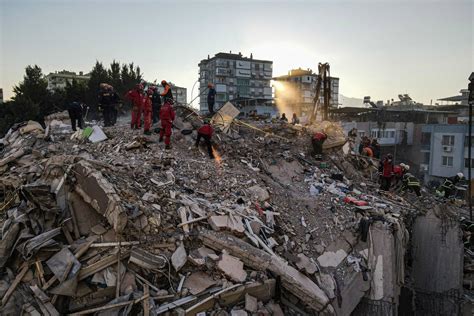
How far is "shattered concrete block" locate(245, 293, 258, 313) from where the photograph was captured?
15.7 ft

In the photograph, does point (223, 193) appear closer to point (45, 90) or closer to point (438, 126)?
point (45, 90)

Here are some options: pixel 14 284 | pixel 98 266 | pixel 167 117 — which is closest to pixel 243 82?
pixel 167 117

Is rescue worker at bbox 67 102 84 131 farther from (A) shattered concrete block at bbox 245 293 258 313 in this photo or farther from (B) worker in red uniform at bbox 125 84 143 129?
(A) shattered concrete block at bbox 245 293 258 313

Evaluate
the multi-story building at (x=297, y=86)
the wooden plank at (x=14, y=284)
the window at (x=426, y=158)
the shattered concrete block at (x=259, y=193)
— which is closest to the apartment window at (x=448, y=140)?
the window at (x=426, y=158)

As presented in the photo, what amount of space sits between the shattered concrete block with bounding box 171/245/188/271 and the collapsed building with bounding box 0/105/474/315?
2 cm

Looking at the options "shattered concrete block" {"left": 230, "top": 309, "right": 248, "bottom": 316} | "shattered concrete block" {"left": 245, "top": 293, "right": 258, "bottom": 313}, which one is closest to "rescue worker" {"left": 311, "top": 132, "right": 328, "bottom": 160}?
"shattered concrete block" {"left": 245, "top": 293, "right": 258, "bottom": 313}

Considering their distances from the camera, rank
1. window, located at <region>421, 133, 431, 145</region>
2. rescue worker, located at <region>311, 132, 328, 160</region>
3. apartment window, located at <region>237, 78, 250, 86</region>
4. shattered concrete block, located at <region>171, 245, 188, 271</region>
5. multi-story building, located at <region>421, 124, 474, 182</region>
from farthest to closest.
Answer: apartment window, located at <region>237, 78, 250, 86</region>
window, located at <region>421, 133, 431, 145</region>
multi-story building, located at <region>421, 124, 474, 182</region>
rescue worker, located at <region>311, 132, 328, 160</region>
shattered concrete block, located at <region>171, 245, 188, 271</region>

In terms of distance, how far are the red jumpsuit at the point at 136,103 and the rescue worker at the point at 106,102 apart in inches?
41.9

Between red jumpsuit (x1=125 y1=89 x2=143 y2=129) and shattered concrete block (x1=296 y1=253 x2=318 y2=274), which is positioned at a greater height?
red jumpsuit (x1=125 y1=89 x2=143 y2=129)

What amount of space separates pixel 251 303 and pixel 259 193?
305 centimetres

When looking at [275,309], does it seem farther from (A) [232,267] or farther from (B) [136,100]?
(B) [136,100]

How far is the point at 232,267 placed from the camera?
5152mm

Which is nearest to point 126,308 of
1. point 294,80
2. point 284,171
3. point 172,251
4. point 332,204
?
point 172,251

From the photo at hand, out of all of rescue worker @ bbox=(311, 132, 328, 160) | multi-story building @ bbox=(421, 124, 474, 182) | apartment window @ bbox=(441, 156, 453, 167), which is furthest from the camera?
apartment window @ bbox=(441, 156, 453, 167)
